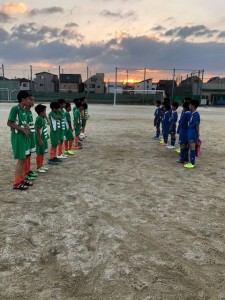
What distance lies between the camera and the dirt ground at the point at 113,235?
9.60ft

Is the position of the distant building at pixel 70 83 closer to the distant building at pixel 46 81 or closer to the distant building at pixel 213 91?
the distant building at pixel 46 81

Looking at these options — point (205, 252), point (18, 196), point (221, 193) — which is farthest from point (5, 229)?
point (221, 193)

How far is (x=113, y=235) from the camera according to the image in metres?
3.96

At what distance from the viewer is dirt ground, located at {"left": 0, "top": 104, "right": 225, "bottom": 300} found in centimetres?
293

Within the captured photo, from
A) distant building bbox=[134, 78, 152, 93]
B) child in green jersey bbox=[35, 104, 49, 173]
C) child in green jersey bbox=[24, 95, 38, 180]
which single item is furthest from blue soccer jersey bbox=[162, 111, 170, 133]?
distant building bbox=[134, 78, 152, 93]

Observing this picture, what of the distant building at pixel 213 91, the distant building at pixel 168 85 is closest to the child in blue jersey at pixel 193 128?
the distant building at pixel 168 85

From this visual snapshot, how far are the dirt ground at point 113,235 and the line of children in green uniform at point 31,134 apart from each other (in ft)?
1.42

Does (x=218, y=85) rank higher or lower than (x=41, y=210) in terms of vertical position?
higher

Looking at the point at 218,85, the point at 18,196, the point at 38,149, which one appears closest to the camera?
the point at 18,196

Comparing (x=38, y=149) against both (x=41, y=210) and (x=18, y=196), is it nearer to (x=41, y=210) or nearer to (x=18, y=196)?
(x=18, y=196)

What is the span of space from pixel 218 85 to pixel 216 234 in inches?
2297

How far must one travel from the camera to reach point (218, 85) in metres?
57.0

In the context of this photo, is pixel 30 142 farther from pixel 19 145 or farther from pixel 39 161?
pixel 39 161

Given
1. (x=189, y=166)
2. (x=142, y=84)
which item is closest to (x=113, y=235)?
(x=189, y=166)
